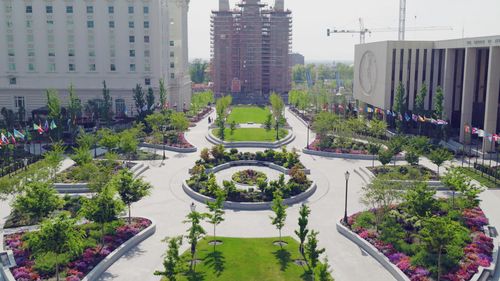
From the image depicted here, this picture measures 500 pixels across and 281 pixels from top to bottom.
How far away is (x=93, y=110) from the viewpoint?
7094cm

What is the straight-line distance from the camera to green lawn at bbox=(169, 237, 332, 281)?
23.1m

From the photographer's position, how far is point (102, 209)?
26469 millimetres

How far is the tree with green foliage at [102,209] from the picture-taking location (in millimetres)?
26359

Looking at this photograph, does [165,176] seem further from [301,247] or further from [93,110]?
[93,110]

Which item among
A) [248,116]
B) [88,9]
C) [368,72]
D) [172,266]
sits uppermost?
[88,9]

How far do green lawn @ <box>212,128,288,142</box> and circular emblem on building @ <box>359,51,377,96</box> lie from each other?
60.2 ft

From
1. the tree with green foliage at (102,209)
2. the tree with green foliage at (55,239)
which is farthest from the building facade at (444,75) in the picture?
the tree with green foliage at (55,239)

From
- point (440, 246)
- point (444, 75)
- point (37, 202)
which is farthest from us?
point (444, 75)

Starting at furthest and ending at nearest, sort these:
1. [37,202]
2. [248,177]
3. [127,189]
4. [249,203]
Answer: [248,177], [249,203], [127,189], [37,202]

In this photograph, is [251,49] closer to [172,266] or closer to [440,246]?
[440,246]

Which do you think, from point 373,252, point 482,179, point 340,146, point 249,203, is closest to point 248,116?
point 340,146

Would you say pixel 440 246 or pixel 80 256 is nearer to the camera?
pixel 440 246

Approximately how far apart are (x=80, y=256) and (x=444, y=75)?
54291 mm

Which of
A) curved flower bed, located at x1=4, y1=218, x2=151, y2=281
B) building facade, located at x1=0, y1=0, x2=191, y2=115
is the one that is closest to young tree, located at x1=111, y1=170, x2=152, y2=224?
curved flower bed, located at x1=4, y1=218, x2=151, y2=281
